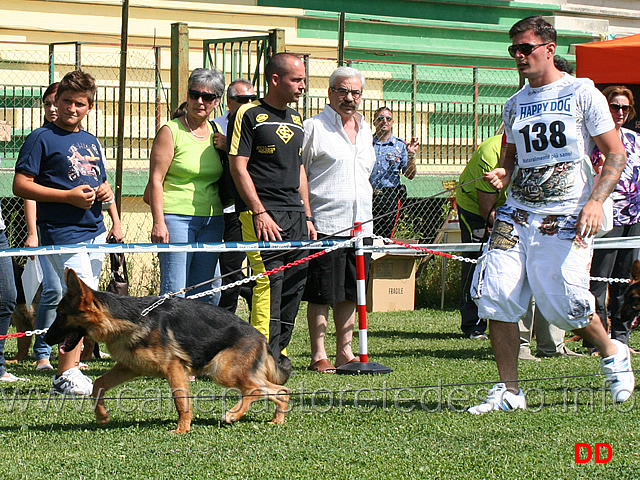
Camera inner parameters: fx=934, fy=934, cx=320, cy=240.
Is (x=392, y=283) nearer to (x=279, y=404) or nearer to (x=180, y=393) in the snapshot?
(x=279, y=404)

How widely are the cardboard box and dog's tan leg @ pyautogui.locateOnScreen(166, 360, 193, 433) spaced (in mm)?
5909

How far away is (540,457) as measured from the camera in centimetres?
418

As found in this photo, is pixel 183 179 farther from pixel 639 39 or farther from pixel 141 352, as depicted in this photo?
pixel 639 39

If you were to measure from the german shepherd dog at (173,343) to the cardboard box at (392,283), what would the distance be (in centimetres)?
564

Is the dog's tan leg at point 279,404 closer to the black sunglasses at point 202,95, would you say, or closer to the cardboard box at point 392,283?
the black sunglasses at point 202,95

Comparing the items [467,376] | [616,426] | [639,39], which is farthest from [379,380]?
[639,39]

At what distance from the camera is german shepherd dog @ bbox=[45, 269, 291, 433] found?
15.9 feet

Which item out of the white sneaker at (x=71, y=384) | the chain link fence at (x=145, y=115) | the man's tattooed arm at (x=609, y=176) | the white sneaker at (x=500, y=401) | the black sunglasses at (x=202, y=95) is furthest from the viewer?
the chain link fence at (x=145, y=115)

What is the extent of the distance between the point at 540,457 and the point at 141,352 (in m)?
2.06

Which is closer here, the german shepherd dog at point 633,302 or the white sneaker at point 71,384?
the white sneaker at point 71,384

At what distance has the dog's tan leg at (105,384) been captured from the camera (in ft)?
16.3

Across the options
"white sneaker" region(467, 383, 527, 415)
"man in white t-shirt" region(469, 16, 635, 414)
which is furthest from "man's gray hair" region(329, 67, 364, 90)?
"white sneaker" region(467, 383, 527, 415)

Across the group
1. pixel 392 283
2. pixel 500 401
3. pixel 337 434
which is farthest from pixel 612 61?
pixel 337 434

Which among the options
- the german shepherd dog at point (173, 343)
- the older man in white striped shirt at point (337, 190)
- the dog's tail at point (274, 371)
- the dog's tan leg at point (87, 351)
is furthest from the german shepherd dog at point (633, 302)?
the dog's tan leg at point (87, 351)
